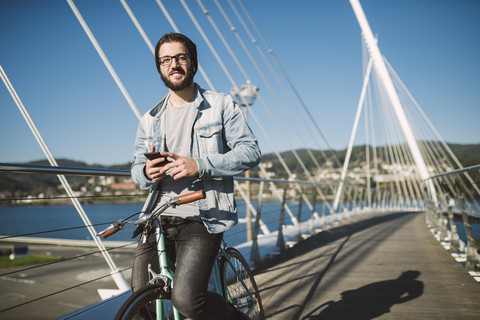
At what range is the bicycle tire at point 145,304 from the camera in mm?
1060

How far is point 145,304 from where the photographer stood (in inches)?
44.3

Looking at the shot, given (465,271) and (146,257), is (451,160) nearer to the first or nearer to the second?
(465,271)

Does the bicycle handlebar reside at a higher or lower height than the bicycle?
higher

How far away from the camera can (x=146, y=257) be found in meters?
1.26

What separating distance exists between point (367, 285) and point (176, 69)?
8.19 feet

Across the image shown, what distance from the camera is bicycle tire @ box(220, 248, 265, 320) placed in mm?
1695

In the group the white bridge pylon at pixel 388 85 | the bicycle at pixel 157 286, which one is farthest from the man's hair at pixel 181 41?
the white bridge pylon at pixel 388 85

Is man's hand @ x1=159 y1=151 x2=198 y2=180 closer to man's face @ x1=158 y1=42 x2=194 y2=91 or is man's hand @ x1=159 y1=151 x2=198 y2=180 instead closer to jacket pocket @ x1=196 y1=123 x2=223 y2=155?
jacket pocket @ x1=196 y1=123 x2=223 y2=155

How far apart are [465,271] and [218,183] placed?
3.00m

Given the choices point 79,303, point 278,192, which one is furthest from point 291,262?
point 79,303

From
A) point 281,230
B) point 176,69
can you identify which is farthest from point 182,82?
point 281,230

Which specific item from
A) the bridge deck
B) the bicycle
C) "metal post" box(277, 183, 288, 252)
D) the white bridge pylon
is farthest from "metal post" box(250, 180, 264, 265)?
the white bridge pylon

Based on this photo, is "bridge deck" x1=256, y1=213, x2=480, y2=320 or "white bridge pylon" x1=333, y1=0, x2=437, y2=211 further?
"white bridge pylon" x1=333, y1=0, x2=437, y2=211

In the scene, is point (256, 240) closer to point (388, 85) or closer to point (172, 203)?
point (172, 203)
